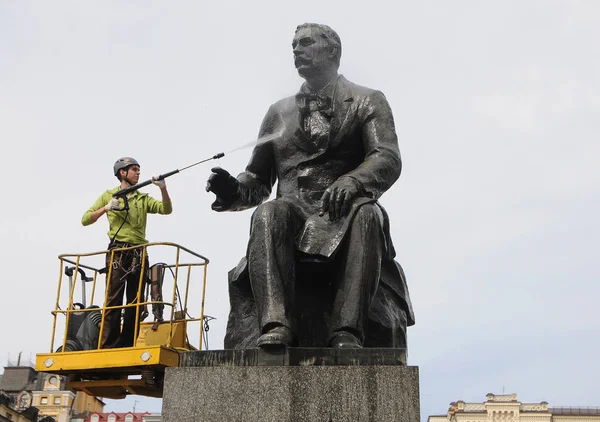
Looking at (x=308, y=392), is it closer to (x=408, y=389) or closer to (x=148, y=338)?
(x=408, y=389)

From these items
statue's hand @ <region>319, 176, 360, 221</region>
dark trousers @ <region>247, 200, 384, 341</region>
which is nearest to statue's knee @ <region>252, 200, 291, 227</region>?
dark trousers @ <region>247, 200, 384, 341</region>

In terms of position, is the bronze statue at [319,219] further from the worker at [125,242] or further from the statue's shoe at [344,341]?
the worker at [125,242]

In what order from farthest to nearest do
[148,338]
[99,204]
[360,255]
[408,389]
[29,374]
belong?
1. [29,374]
2. [148,338]
3. [99,204]
4. [360,255]
5. [408,389]

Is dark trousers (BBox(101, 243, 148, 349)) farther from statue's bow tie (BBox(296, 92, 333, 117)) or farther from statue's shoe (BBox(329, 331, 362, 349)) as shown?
statue's shoe (BBox(329, 331, 362, 349))

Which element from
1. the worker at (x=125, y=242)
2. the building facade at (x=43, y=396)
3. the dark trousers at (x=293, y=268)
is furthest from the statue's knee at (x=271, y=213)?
the building facade at (x=43, y=396)

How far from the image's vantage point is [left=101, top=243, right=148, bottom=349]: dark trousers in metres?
8.80

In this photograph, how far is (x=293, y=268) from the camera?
5.93 metres

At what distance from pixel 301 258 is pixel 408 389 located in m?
1.34

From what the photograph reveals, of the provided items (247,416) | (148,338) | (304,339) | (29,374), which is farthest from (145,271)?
(29,374)

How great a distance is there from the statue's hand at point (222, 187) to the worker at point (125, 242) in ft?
5.95

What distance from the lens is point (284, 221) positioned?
600 cm

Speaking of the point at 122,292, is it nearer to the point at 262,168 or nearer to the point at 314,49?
the point at 262,168

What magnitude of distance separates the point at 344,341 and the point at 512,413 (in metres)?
63.7

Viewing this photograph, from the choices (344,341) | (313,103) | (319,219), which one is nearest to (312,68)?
Result: (313,103)
